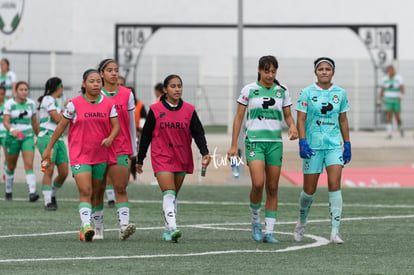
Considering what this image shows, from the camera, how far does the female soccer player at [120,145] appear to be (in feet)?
45.2

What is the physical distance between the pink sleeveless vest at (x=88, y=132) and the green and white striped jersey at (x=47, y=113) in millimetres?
4554

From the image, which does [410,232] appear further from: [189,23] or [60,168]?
[189,23]

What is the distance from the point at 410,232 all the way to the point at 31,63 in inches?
961

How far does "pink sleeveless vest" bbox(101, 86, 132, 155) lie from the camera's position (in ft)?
45.4

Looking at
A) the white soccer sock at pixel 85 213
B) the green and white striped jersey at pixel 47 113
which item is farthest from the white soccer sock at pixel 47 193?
the white soccer sock at pixel 85 213

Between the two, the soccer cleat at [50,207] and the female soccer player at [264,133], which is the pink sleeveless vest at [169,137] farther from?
the soccer cleat at [50,207]

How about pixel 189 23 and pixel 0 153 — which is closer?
pixel 0 153

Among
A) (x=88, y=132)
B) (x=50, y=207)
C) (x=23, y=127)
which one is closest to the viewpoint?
(x=88, y=132)

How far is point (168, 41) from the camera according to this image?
44750 millimetres

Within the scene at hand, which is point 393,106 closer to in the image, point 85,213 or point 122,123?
point 122,123

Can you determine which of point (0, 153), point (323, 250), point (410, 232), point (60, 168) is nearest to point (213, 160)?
point (0, 153)

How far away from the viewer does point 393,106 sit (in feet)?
110

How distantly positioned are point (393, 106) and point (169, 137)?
20.8m

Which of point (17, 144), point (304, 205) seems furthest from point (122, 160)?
point (17, 144)
